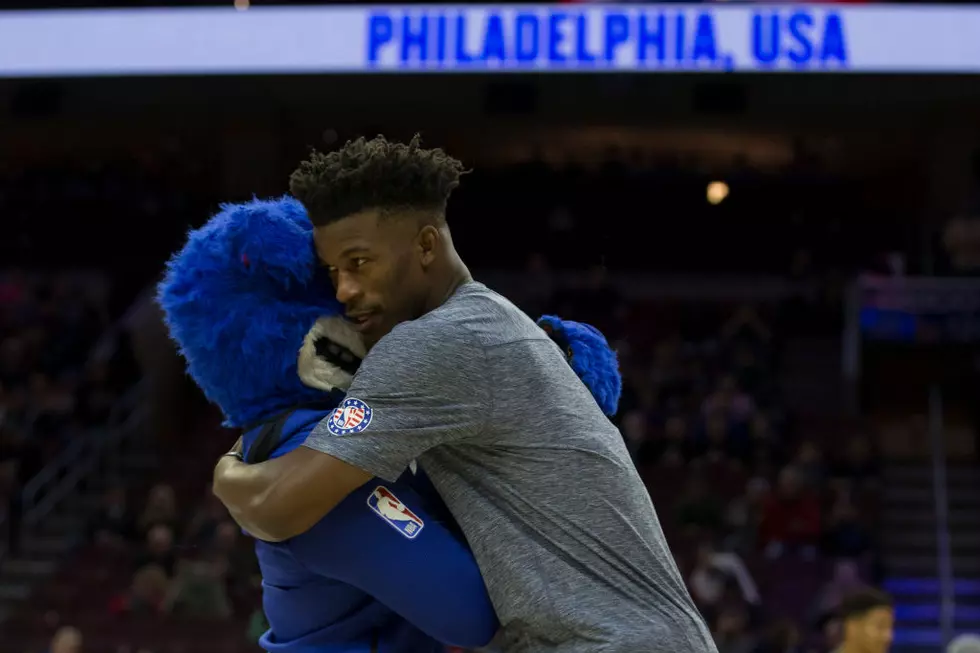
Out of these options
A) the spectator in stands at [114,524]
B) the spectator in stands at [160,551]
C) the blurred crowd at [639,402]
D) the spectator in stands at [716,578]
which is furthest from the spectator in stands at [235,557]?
Answer: the spectator in stands at [716,578]

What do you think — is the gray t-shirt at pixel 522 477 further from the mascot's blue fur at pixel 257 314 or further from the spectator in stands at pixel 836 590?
the spectator in stands at pixel 836 590

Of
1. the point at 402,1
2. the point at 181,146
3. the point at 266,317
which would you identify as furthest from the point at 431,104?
the point at 266,317

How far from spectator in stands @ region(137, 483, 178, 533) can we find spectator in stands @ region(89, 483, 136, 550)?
95mm

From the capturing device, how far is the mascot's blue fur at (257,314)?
1.91 metres

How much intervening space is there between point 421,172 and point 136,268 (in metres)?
11.6

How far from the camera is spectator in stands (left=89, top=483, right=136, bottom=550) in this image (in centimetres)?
922

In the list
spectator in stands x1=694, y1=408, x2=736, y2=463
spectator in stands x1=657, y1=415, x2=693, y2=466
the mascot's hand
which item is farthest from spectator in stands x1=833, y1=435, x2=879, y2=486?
the mascot's hand

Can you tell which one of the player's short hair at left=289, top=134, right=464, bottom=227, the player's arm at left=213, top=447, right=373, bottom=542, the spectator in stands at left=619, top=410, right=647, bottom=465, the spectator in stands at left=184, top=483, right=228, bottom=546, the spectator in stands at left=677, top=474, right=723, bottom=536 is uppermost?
the player's short hair at left=289, top=134, right=464, bottom=227

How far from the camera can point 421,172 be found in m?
1.84

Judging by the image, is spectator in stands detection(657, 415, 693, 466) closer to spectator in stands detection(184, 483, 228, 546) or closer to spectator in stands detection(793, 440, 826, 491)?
spectator in stands detection(793, 440, 826, 491)

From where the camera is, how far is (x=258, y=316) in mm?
1931

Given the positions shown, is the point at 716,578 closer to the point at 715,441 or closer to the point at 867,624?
the point at 715,441

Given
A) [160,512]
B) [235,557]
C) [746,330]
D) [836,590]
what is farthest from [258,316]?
[746,330]

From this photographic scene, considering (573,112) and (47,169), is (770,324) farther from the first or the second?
(47,169)
